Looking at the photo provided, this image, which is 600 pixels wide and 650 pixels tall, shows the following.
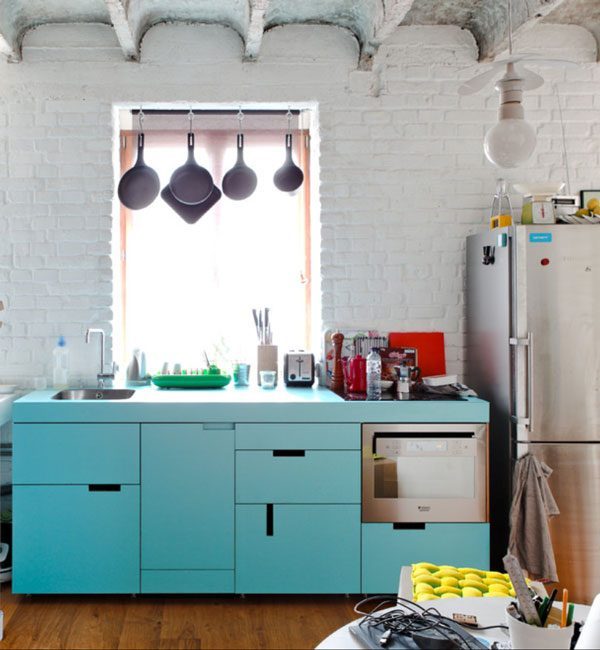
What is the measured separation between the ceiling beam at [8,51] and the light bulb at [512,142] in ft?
8.65

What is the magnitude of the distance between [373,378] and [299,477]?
58cm

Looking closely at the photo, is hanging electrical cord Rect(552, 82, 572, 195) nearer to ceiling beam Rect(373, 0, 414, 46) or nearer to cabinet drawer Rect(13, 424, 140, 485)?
ceiling beam Rect(373, 0, 414, 46)

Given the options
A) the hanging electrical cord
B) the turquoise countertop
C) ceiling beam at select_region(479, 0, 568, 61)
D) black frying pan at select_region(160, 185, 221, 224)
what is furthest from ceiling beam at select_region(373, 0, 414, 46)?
the turquoise countertop

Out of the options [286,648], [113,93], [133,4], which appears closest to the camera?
[286,648]

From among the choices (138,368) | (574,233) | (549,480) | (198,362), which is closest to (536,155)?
(574,233)

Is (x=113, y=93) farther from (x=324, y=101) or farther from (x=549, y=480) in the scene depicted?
(x=549, y=480)

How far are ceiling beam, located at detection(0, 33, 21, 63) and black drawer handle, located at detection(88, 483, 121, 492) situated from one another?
7.27ft

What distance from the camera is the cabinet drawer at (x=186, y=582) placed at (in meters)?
2.97

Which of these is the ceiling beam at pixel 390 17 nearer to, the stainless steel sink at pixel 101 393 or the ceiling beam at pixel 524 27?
the ceiling beam at pixel 524 27

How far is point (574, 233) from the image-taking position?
2.97 meters

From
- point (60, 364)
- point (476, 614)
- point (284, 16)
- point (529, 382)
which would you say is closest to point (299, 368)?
point (529, 382)

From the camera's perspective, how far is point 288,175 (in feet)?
12.2

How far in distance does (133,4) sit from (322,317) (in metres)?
1.82

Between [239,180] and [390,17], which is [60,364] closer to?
[239,180]
